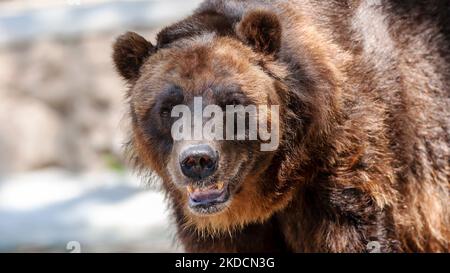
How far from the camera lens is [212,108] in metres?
6.29

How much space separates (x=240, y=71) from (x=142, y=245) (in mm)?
5318

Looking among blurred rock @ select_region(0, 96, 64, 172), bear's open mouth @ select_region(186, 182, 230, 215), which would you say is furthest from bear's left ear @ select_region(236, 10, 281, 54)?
blurred rock @ select_region(0, 96, 64, 172)

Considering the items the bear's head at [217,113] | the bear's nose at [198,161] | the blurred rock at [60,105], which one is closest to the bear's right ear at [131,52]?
the bear's head at [217,113]

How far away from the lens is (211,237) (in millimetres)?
7051

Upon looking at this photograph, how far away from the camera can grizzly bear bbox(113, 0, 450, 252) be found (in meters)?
6.43

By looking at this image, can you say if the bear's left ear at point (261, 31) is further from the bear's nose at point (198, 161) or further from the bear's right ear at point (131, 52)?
the bear's nose at point (198, 161)

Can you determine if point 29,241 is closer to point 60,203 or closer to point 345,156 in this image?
point 60,203

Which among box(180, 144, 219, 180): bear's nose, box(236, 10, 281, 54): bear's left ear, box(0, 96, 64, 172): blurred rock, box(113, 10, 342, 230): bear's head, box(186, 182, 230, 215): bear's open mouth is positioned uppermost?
box(0, 96, 64, 172): blurred rock

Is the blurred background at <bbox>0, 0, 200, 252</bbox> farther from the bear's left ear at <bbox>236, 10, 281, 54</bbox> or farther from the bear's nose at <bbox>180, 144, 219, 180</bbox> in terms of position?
the bear's nose at <bbox>180, 144, 219, 180</bbox>

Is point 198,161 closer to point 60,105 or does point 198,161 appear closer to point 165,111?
point 165,111

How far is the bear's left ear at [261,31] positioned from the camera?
6484 millimetres

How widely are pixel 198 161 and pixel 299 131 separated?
84cm

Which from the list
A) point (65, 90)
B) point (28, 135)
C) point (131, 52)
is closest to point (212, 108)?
point (131, 52)
